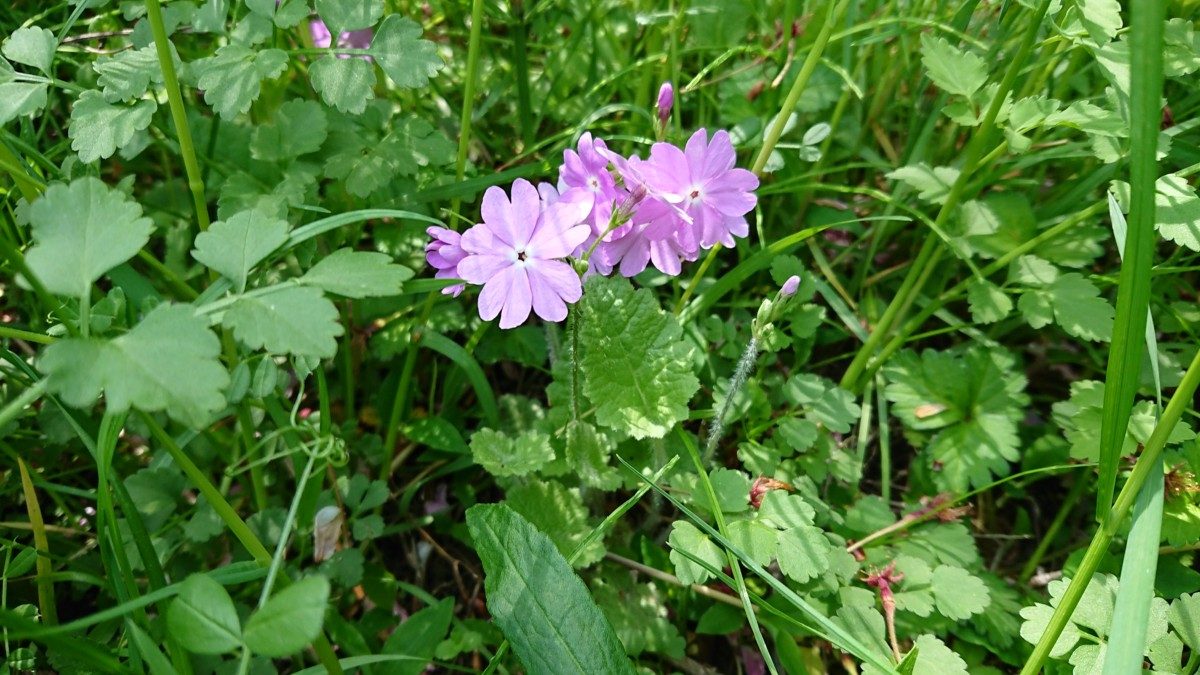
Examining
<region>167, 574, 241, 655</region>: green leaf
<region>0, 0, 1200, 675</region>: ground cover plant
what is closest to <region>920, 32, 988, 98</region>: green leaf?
<region>0, 0, 1200, 675</region>: ground cover plant

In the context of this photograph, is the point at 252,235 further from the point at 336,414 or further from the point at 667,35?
the point at 667,35

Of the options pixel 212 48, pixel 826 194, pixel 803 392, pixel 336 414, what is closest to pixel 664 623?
pixel 803 392

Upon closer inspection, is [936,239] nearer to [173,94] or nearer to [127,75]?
[173,94]

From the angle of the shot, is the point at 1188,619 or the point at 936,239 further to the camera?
the point at 936,239

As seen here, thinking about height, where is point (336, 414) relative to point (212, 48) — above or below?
below

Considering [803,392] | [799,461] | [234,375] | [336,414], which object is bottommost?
[336,414]

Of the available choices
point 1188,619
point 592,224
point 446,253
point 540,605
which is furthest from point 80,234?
point 1188,619
